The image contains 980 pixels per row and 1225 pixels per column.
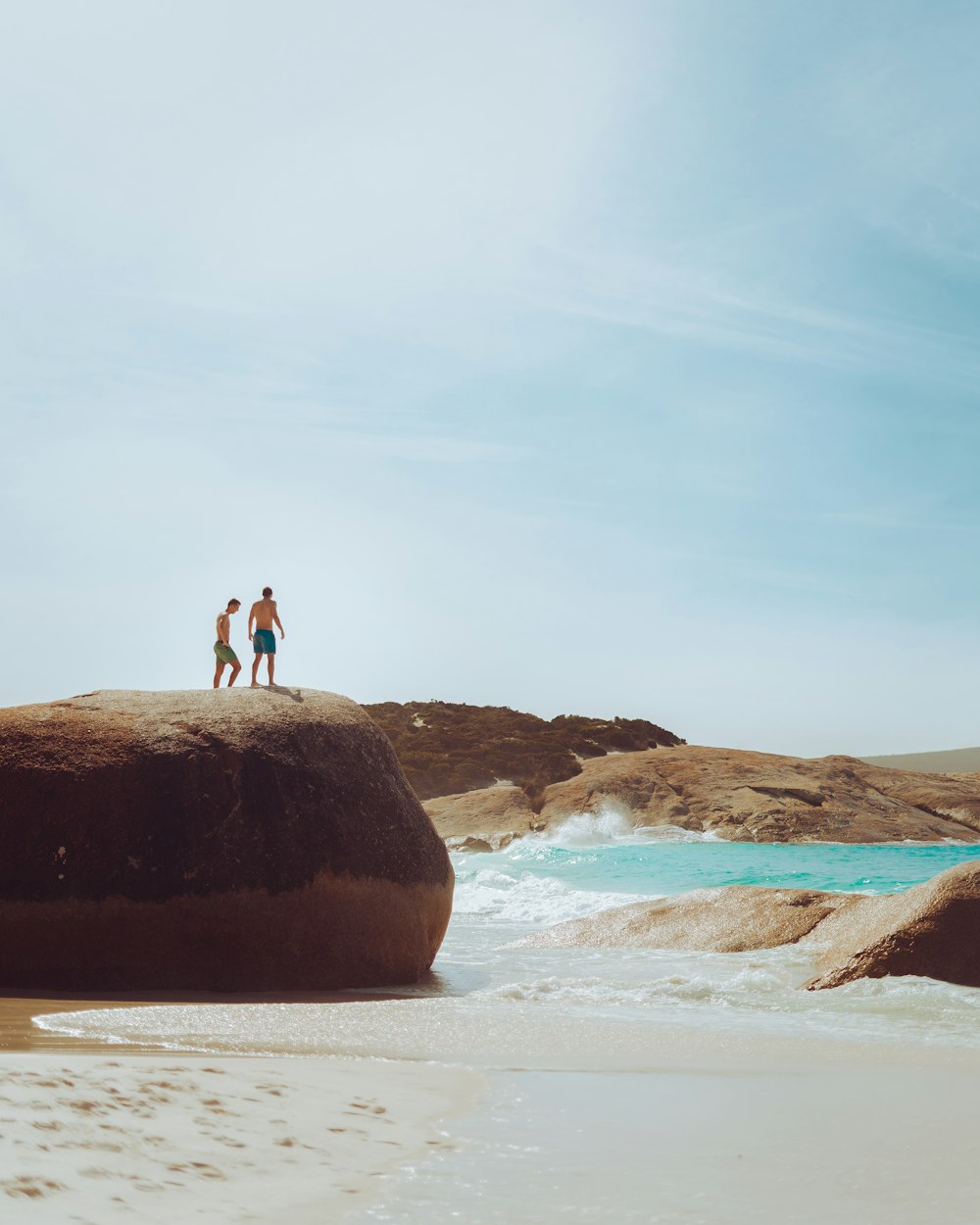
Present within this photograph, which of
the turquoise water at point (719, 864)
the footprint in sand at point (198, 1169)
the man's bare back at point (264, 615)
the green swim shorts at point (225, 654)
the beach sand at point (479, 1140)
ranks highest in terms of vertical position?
the man's bare back at point (264, 615)

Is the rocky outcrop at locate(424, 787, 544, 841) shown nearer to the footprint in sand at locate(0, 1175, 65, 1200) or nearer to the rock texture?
the rock texture

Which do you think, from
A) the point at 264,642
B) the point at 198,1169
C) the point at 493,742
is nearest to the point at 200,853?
the point at 264,642

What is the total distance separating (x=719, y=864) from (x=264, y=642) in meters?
11.9

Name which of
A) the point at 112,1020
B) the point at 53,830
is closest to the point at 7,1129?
the point at 112,1020

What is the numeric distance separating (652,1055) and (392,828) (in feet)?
11.4

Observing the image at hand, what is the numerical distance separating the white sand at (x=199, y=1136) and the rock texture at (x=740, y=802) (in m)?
20.7

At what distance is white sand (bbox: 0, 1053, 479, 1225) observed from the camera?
2609 millimetres

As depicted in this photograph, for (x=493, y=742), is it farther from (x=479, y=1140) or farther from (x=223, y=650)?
(x=479, y=1140)

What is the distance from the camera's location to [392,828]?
8164 millimetres

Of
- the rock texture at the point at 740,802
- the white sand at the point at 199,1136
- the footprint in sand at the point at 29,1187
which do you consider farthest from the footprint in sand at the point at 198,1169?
the rock texture at the point at 740,802

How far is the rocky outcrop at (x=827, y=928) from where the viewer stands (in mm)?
7297

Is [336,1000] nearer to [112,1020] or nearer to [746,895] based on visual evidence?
[112,1020]

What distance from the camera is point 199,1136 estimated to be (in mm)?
3141

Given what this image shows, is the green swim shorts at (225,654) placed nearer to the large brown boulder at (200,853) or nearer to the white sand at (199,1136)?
the large brown boulder at (200,853)
